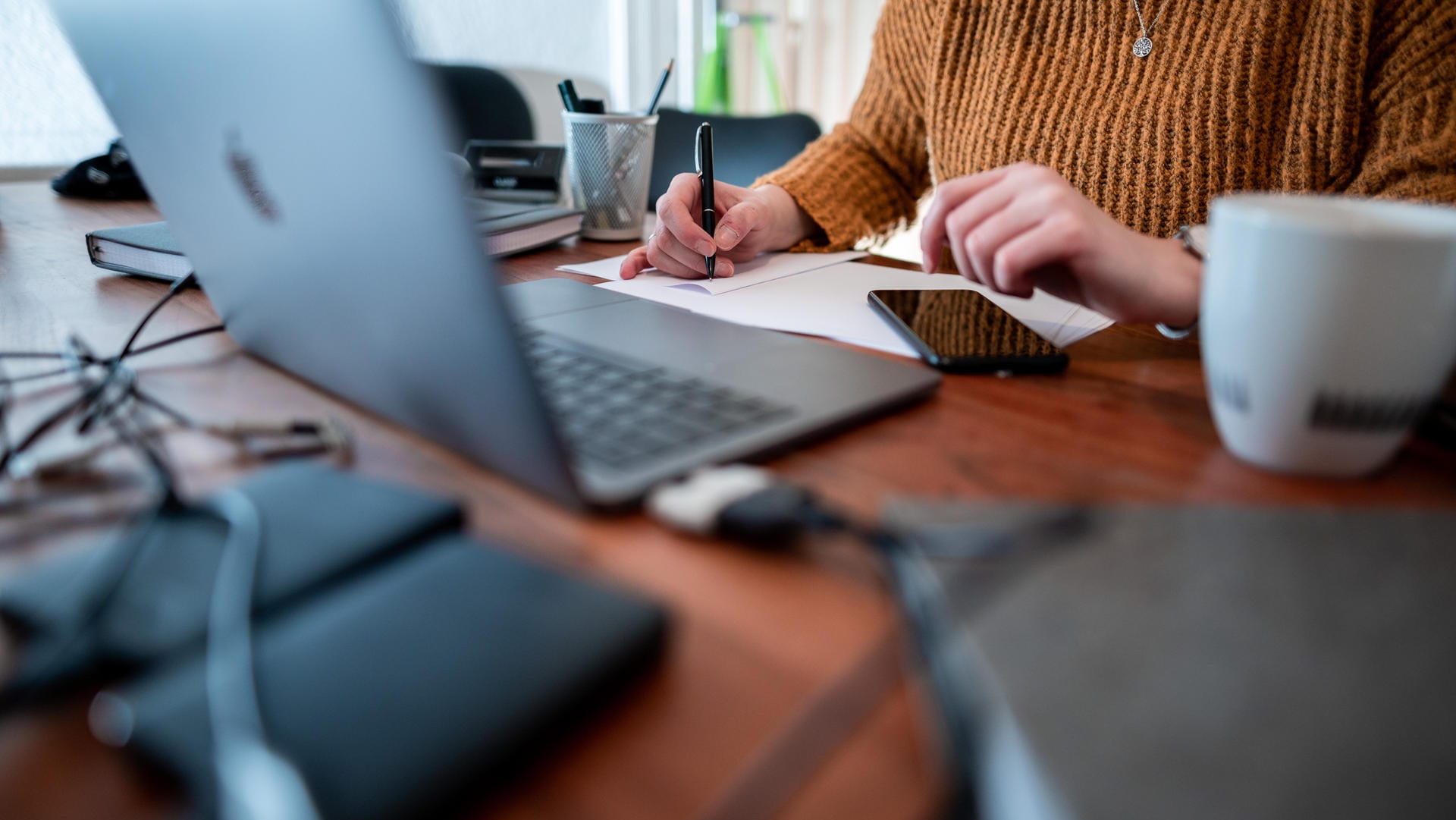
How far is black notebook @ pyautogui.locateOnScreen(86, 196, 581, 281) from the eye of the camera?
0.71 metres

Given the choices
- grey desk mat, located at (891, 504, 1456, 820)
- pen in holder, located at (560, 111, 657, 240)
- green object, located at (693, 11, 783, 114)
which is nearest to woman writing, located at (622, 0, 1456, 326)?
pen in holder, located at (560, 111, 657, 240)

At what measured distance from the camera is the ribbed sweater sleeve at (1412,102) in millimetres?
641

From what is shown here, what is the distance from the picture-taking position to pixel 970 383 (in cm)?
50

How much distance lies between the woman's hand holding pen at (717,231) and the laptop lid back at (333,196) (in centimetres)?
36

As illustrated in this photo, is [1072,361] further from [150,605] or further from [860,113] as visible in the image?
[860,113]

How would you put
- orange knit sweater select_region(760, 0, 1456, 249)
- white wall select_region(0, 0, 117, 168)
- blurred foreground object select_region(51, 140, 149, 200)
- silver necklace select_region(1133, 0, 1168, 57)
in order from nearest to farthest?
orange knit sweater select_region(760, 0, 1456, 249) → silver necklace select_region(1133, 0, 1168, 57) → blurred foreground object select_region(51, 140, 149, 200) → white wall select_region(0, 0, 117, 168)

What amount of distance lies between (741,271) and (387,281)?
0.52m

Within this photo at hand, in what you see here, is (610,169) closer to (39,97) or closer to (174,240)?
(174,240)

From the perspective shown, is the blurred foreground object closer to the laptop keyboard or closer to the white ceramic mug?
the laptop keyboard

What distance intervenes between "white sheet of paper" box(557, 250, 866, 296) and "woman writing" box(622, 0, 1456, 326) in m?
0.02

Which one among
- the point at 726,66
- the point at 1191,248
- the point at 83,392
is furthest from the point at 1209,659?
the point at 726,66

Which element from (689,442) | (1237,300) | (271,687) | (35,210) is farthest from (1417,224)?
(35,210)

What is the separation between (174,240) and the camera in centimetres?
71

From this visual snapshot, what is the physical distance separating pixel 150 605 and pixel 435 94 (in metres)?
0.17
